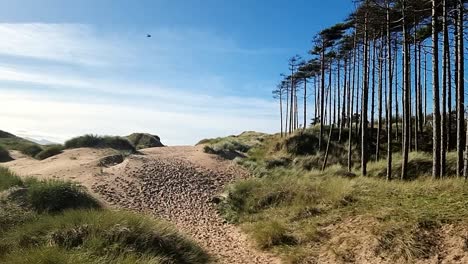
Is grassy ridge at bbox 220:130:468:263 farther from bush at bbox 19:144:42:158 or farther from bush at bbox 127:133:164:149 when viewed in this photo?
bush at bbox 127:133:164:149

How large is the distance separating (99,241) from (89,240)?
A: 0.20 metres

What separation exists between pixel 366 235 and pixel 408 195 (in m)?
2.83

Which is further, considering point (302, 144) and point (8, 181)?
point (302, 144)

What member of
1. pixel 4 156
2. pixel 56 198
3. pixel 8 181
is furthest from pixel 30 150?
pixel 56 198

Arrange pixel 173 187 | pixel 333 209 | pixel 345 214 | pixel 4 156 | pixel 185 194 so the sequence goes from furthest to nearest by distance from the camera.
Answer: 1. pixel 4 156
2. pixel 173 187
3. pixel 185 194
4. pixel 333 209
5. pixel 345 214

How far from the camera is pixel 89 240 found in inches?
302

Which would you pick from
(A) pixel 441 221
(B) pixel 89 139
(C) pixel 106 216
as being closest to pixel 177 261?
(C) pixel 106 216

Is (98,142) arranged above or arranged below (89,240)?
above

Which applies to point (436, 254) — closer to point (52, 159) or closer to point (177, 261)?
point (177, 261)

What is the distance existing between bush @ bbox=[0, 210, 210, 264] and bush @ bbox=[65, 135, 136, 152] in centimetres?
2272

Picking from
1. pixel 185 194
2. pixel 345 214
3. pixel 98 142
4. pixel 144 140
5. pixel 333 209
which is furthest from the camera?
pixel 144 140

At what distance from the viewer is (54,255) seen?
6488 mm

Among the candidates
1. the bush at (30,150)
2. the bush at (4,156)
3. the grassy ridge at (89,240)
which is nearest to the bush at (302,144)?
the bush at (30,150)

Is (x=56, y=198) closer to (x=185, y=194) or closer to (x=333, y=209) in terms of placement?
(x=185, y=194)
